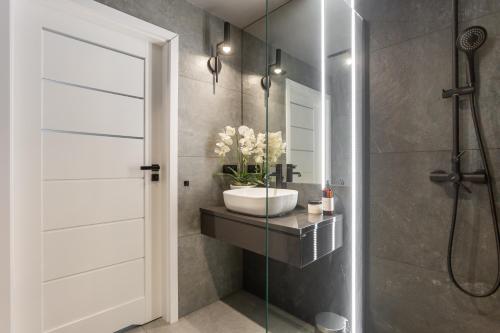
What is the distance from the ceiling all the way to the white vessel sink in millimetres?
1459

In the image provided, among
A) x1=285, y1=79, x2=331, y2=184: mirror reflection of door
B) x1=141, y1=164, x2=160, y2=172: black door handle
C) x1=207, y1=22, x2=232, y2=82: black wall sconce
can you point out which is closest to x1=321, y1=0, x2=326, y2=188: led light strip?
x1=285, y1=79, x2=331, y2=184: mirror reflection of door

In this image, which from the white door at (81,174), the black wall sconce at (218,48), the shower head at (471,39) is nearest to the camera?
the shower head at (471,39)

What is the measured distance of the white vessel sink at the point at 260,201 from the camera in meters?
1.32

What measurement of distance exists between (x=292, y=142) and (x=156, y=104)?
1.22 meters

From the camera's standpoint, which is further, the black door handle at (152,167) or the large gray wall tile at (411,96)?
the black door handle at (152,167)

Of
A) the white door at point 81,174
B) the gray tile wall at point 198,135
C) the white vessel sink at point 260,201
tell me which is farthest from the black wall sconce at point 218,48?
the white vessel sink at point 260,201

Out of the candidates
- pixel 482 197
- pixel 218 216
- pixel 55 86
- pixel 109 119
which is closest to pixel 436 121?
pixel 482 197

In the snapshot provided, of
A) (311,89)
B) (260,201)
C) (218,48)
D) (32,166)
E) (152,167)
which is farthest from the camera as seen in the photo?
(218,48)

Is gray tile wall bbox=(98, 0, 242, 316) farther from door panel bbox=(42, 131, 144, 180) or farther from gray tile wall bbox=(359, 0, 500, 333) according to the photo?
gray tile wall bbox=(359, 0, 500, 333)

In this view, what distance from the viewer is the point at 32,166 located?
4.66 ft

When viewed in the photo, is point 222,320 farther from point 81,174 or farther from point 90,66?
point 90,66

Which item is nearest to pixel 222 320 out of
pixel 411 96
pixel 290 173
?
pixel 290 173

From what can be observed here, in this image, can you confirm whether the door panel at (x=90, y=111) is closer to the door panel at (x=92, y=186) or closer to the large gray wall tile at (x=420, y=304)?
the door panel at (x=92, y=186)

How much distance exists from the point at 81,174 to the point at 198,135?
842 mm
